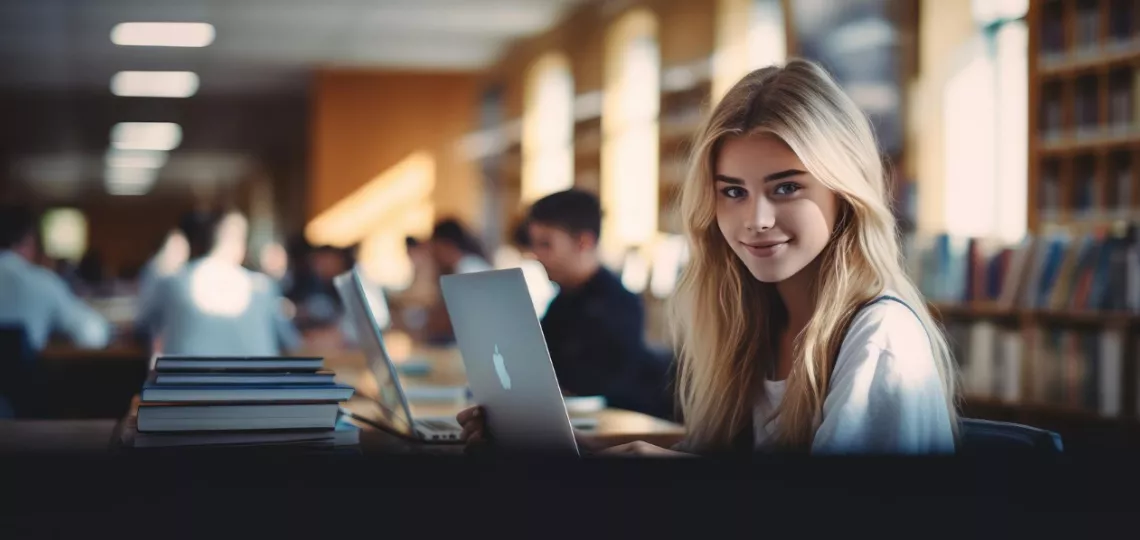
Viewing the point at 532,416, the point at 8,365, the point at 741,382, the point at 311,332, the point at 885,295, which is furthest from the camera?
the point at 311,332

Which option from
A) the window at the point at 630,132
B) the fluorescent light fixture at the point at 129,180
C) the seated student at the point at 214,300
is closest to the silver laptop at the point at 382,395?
the seated student at the point at 214,300

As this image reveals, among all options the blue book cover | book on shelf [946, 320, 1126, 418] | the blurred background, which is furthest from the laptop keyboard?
the blue book cover

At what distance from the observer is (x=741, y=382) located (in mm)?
1755

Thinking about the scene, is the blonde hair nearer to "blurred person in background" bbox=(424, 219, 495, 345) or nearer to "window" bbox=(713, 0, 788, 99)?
"blurred person in background" bbox=(424, 219, 495, 345)

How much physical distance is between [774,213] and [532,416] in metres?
0.45

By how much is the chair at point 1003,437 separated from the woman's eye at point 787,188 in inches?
15.8

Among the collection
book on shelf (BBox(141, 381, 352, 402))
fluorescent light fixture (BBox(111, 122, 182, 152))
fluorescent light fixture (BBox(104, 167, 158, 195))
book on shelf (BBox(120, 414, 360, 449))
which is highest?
fluorescent light fixture (BBox(111, 122, 182, 152))

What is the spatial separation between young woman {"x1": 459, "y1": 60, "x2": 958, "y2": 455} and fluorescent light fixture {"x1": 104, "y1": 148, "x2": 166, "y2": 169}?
20.9 meters

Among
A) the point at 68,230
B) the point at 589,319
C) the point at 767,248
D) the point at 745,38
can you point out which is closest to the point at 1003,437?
the point at 767,248

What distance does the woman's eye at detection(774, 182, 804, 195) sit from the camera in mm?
1521

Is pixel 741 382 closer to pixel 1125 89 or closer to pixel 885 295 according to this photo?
pixel 885 295

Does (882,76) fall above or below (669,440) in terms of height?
above

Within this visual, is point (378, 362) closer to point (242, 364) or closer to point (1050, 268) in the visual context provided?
point (242, 364)

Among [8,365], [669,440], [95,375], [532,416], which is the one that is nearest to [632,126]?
[95,375]
